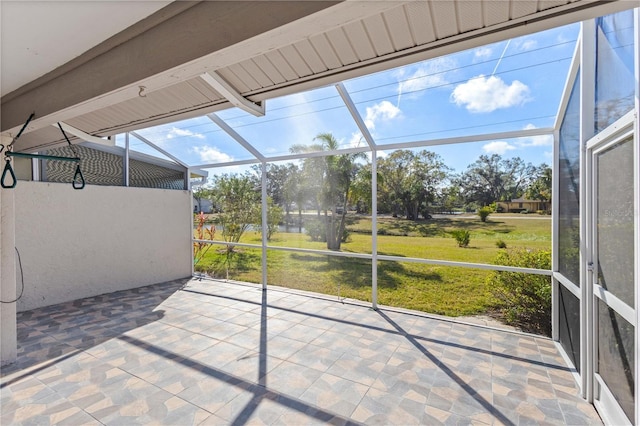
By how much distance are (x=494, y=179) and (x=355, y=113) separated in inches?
123

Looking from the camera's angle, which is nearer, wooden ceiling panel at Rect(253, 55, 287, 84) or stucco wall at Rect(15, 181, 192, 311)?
wooden ceiling panel at Rect(253, 55, 287, 84)

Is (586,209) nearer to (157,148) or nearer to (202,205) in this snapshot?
(157,148)

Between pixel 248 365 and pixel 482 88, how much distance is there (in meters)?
3.98

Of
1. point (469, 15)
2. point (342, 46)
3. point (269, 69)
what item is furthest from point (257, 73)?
point (469, 15)

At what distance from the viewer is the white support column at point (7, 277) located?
279cm

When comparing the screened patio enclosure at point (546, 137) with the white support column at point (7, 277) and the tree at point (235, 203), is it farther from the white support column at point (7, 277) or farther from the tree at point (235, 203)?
the white support column at point (7, 277)

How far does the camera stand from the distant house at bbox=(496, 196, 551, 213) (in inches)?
179

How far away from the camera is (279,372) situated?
270cm

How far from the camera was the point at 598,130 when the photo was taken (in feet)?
7.20

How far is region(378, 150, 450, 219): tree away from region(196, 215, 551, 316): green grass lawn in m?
0.33

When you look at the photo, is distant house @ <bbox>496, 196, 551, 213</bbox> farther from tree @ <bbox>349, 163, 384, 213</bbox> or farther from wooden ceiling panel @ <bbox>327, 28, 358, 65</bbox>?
wooden ceiling panel @ <bbox>327, 28, 358, 65</bbox>

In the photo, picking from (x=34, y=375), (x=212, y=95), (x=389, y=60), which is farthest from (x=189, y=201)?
(x=389, y=60)

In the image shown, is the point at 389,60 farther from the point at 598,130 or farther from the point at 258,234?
the point at 258,234

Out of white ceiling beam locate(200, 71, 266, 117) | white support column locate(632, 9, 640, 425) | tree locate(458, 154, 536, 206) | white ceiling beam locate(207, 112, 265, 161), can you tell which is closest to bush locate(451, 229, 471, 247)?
tree locate(458, 154, 536, 206)
